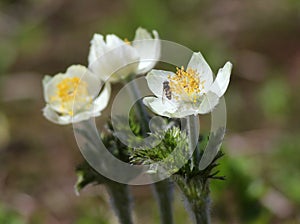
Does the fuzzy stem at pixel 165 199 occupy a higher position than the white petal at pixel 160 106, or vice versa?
the white petal at pixel 160 106

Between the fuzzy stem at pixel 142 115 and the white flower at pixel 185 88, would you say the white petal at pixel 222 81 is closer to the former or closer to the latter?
the white flower at pixel 185 88

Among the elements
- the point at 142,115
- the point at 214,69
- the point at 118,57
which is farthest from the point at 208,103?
the point at 214,69

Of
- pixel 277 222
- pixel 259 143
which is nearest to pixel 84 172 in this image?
pixel 277 222

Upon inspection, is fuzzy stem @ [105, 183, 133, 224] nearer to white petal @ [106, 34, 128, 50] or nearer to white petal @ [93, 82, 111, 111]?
white petal @ [93, 82, 111, 111]

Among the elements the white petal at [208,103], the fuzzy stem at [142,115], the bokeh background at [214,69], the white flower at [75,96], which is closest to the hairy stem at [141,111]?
the fuzzy stem at [142,115]

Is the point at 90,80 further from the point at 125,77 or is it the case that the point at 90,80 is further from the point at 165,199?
the point at 165,199

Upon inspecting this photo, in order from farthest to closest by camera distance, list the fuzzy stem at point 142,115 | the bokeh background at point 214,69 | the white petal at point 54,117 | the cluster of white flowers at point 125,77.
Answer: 1. the bokeh background at point 214,69
2. the white petal at point 54,117
3. the fuzzy stem at point 142,115
4. the cluster of white flowers at point 125,77

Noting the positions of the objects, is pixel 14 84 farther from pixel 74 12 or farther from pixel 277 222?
pixel 277 222

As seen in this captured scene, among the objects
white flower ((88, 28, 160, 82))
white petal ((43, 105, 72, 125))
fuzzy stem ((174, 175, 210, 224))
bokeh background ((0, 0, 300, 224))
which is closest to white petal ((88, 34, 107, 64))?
white flower ((88, 28, 160, 82))
